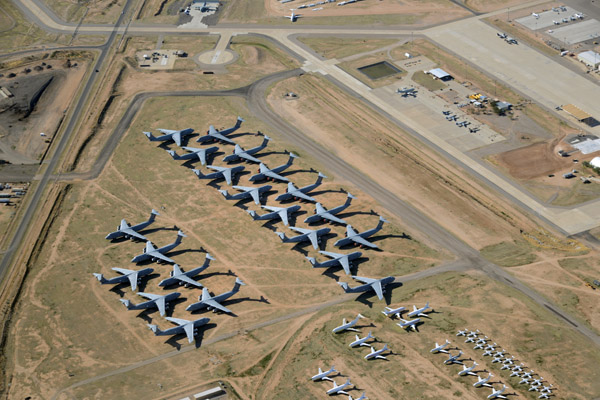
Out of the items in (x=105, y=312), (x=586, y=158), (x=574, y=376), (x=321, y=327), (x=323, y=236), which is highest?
(x=586, y=158)

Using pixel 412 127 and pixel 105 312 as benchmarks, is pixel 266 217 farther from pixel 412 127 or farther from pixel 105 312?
pixel 412 127

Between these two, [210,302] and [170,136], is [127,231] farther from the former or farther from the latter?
[170,136]

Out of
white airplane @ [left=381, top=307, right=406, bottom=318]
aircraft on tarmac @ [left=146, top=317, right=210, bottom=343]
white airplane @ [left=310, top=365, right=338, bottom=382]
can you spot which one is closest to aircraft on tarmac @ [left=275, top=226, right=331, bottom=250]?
white airplane @ [left=381, top=307, right=406, bottom=318]

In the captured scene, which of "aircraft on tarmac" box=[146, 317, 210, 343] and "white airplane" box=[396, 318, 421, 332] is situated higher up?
"aircraft on tarmac" box=[146, 317, 210, 343]

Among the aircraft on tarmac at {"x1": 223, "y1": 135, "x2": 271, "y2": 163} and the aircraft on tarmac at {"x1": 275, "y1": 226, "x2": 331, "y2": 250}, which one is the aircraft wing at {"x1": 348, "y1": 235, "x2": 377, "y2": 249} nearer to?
the aircraft on tarmac at {"x1": 275, "y1": 226, "x2": 331, "y2": 250}

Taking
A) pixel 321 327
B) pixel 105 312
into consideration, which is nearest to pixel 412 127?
pixel 321 327

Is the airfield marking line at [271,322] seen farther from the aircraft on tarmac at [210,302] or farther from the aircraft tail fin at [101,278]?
the aircraft tail fin at [101,278]
